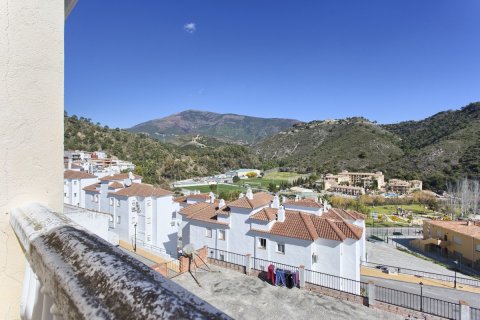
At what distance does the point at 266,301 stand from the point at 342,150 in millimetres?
109618

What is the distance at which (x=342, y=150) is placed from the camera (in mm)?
112438

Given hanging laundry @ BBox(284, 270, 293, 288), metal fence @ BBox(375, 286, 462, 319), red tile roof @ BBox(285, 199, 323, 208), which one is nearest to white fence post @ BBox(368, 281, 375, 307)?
hanging laundry @ BBox(284, 270, 293, 288)

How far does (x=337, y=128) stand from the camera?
447 ft

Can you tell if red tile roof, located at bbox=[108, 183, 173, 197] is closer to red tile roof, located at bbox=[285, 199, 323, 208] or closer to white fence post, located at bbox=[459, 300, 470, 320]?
red tile roof, located at bbox=[285, 199, 323, 208]

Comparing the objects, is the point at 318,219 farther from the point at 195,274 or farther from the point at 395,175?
the point at 395,175

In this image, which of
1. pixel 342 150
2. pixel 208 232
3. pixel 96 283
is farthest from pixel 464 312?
pixel 342 150

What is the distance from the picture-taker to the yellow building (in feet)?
97.9

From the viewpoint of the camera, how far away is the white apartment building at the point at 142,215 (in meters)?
25.5

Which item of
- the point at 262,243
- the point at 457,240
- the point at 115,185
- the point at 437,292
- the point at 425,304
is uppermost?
the point at 115,185

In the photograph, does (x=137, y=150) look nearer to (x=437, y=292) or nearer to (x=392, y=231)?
(x=392, y=231)

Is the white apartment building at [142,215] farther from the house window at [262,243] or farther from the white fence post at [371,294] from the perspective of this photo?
the white fence post at [371,294]

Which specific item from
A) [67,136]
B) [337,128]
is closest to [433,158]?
[337,128]

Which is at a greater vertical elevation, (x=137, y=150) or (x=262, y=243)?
(x=137, y=150)

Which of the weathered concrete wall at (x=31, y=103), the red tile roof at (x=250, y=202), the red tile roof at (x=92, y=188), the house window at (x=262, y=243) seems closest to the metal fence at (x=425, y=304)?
the house window at (x=262, y=243)
